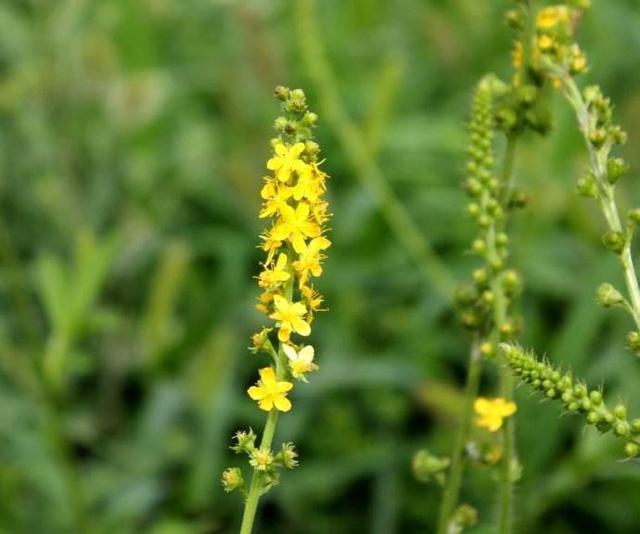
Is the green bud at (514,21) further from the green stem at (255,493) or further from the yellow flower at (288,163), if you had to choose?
the green stem at (255,493)

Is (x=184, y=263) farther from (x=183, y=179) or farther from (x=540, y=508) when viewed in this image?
(x=540, y=508)

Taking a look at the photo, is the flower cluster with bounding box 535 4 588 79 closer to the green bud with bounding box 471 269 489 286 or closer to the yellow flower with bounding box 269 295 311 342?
the green bud with bounding box 471 269 489 286

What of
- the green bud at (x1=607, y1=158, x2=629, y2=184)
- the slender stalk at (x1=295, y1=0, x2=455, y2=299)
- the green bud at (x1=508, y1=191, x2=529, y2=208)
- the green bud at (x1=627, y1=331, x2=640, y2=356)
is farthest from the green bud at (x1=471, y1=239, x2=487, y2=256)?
the slender stalk at (x1=295, y1=0, x2=455, y2=299)

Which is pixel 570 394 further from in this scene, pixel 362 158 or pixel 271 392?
pixel 362 158

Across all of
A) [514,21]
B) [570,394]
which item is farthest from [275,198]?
[514,21]

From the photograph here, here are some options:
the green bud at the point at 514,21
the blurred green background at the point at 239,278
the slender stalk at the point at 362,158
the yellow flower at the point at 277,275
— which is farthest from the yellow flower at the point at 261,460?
the slender stalk at the point at 362,158
